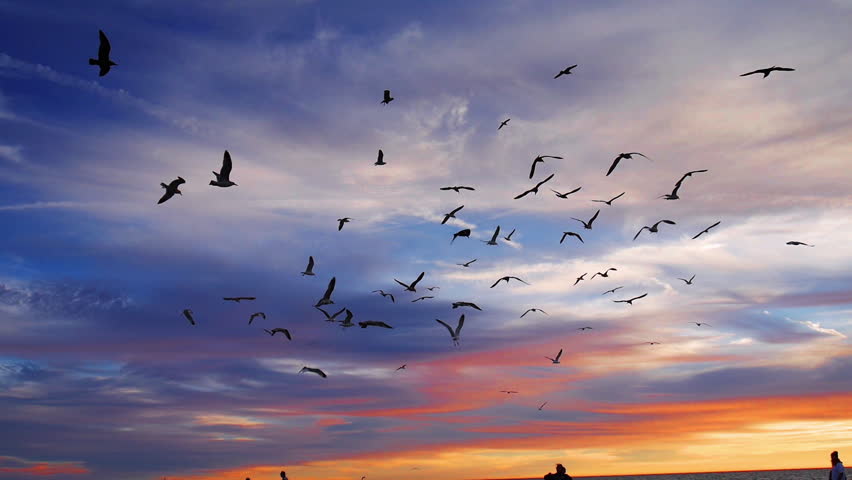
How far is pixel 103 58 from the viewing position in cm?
2977

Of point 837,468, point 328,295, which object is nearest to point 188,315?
point 328,295

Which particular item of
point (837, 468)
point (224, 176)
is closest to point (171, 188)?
point (224, 176)

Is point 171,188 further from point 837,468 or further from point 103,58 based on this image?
point 837,468

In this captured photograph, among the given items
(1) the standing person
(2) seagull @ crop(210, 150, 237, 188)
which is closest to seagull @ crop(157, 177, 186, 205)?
(2) seagull @ crop(210, 150, 237, 188)

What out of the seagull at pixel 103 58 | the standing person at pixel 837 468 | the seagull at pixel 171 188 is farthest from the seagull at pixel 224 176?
the standing person at pixel 837 468

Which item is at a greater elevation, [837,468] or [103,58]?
[103,58]

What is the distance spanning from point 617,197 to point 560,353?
14720 millimetres

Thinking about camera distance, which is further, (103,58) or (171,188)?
(171,188)

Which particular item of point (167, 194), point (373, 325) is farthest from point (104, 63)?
point (373, 325)

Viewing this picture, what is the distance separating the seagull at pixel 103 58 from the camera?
2919 cm

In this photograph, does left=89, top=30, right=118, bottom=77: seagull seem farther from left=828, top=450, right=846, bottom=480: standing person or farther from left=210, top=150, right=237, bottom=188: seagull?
left=828, top=450, right=846, bottom=480: standing person

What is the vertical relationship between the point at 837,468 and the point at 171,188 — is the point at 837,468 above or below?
below

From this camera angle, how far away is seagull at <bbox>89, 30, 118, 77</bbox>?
29.2 metres

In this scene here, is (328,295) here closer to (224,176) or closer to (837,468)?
(224,176)
